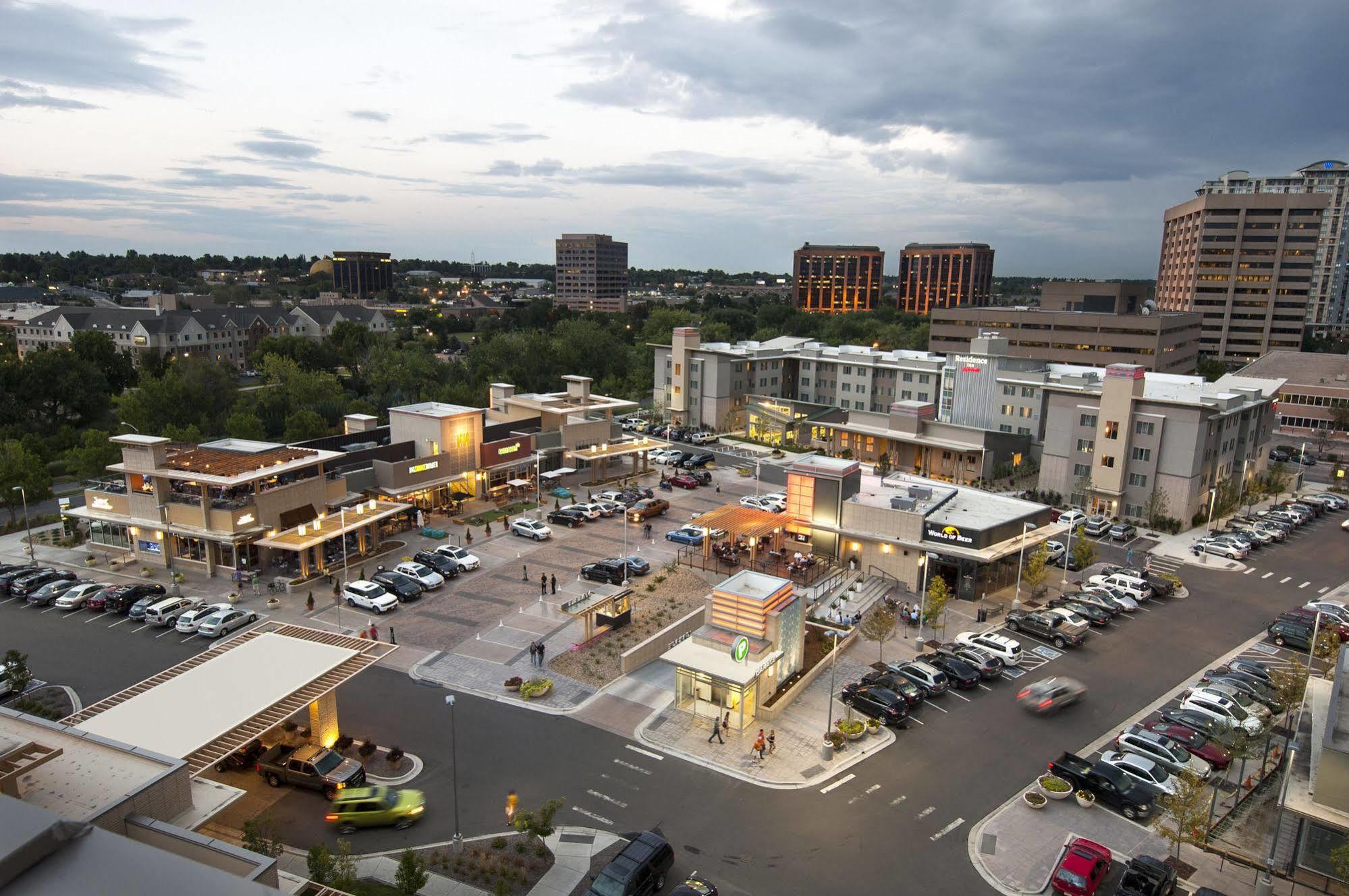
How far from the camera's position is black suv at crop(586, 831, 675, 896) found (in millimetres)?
19656

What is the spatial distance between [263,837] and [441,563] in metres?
22.5

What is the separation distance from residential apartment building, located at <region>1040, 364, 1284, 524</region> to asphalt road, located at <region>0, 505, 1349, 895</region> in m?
22.3

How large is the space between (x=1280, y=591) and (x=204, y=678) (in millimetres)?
53092

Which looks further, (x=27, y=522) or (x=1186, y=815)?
(x=27, y=522)

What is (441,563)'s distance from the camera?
43.6 m

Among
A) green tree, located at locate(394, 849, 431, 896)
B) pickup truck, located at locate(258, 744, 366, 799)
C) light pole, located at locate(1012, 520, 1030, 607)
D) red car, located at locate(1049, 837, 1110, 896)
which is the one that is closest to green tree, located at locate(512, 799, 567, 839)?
green tree, located at locate(394, 849, 431, 896)

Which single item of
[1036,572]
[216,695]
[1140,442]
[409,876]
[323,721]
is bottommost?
[323,721]

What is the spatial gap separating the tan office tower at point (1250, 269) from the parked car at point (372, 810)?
142 metres

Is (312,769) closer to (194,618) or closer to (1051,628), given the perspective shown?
(194,618)

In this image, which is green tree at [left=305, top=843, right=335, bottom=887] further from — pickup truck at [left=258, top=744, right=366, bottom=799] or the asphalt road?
pickup truck at [left=258, top=744, right=366, bottom=799]

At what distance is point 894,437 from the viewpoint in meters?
71.1

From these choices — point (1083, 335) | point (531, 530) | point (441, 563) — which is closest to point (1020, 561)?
point (531, 530)

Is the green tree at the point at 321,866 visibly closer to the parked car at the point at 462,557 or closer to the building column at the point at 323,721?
the building column at the point at 323,721

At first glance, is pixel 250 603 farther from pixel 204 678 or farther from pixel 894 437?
pixel 894 437
